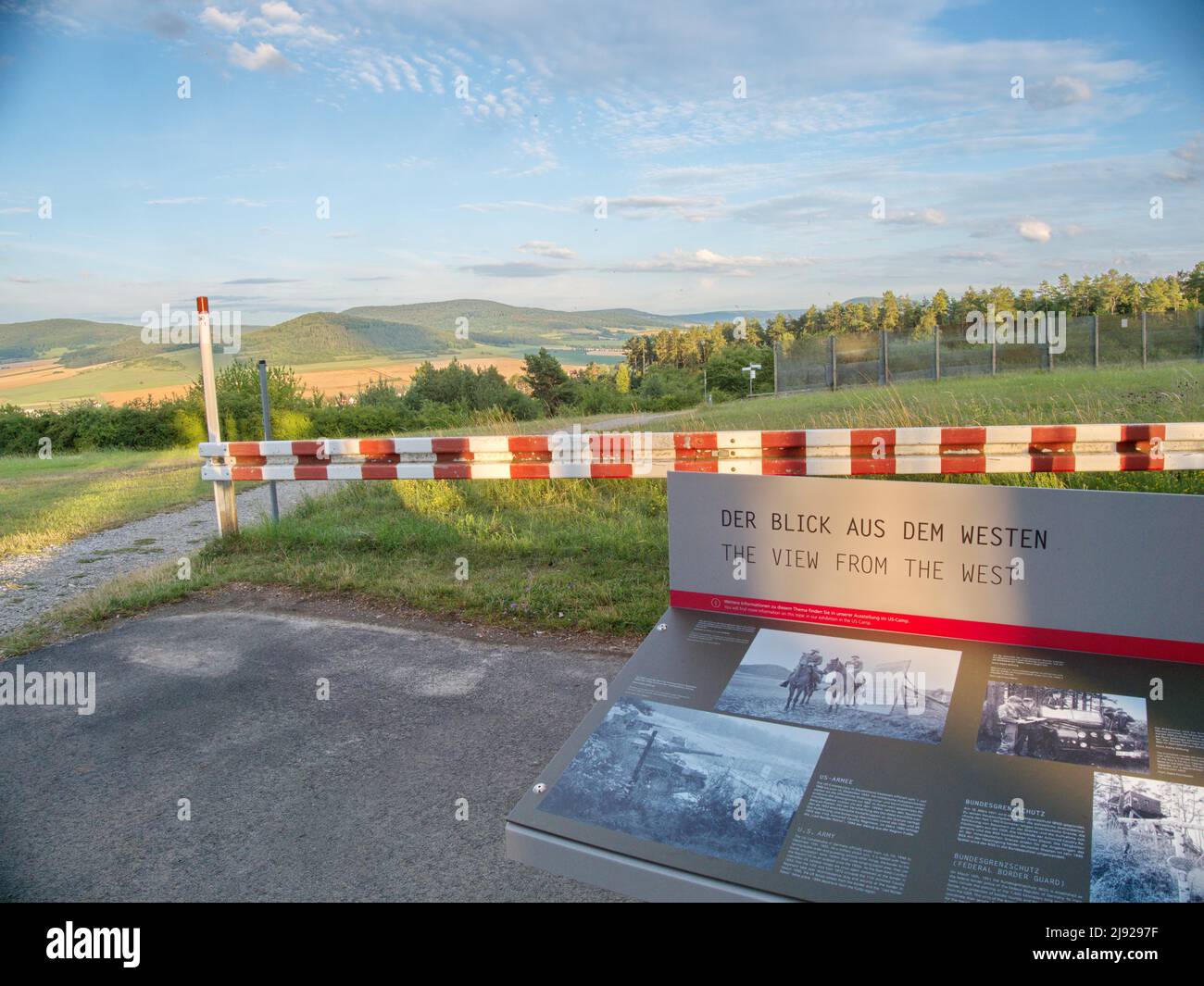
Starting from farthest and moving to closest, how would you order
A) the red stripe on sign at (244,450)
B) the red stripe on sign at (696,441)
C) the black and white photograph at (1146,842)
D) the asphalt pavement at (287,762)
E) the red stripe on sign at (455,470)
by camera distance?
1. the red stripe on sign at (244,450)
2. the red stripe on sign at (455,470)
3. the red stripe on sign at (696,441)
4. the asphalt pavement at (287,762)
5. the black and white photograph at (1146,842)

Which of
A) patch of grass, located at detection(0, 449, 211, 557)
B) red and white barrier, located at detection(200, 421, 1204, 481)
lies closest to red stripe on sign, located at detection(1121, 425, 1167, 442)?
red and white barrier, located at detection(200, 421, 1204, 481)

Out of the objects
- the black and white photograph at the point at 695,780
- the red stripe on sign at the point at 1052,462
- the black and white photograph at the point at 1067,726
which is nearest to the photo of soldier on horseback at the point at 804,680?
the black and white photograph at the point at 695,780

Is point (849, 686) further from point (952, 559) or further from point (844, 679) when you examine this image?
point (952, 559)

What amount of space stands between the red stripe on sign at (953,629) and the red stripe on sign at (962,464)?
452cm

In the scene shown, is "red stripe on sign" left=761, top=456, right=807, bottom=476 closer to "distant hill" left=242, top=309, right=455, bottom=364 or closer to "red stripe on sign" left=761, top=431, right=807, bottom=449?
"red stripe on sign" left=761, top=431, right=807, bottom=449

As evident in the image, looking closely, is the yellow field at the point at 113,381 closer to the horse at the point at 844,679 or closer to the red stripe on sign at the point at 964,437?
the red stripe on sign at the point at 964,437

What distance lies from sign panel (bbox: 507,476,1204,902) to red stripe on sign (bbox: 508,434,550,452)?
4.66 m

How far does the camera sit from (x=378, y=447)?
791 centimetres

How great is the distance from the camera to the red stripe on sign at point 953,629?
2.46 metres

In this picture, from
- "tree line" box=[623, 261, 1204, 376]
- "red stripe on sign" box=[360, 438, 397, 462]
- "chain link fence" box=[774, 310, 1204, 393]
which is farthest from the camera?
"tree line" box=[623, 261, 1204, 376]

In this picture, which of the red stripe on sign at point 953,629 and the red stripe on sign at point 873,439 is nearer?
the red stripe on sign at point 953,629

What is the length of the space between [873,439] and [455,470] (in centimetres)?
361

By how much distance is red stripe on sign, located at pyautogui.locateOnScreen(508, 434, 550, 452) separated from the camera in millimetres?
7441

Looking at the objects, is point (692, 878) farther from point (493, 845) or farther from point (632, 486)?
point (632, 486)
